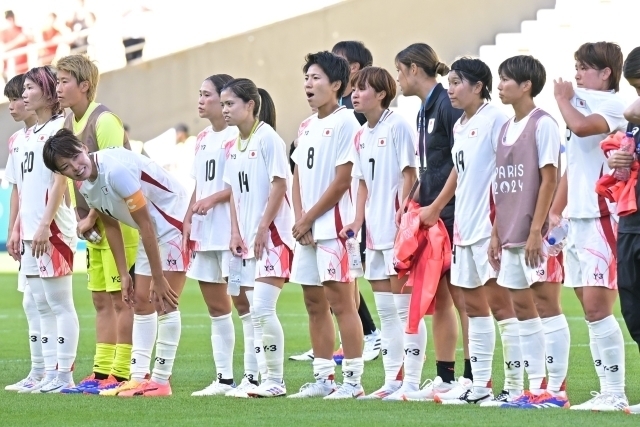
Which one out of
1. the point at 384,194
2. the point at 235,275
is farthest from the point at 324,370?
the point at 384,194

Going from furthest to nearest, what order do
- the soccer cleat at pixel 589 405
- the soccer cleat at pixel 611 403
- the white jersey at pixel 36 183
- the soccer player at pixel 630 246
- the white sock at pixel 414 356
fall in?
1. the white jersey at pixel 36 183
2. the white sock at pixel 414 356
3. the soccer cleat at pixel 589 405
4. the soccer cleat at pixel 611 403
5. the soccer player at pixel 630 246

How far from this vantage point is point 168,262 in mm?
8484

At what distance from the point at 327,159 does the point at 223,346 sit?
1.43 m

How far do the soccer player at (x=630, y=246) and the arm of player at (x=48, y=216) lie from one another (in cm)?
376

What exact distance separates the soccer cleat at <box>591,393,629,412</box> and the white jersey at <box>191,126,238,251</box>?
269cm

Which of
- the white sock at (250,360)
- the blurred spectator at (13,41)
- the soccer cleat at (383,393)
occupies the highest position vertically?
the blurred spectator at (13,41)

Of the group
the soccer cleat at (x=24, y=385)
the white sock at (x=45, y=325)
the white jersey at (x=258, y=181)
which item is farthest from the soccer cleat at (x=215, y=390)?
the soccer cleat at (x=24, y=385)

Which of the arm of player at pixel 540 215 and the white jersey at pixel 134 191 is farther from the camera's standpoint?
the white jersey at pixel 134 191

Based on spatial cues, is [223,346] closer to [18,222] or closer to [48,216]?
Result: [48,216]

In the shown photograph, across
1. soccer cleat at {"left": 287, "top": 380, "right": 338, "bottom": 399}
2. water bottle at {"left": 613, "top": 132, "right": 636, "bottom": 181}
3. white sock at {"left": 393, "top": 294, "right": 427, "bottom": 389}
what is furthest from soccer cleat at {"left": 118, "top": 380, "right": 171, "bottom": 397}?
water bottle at {"left": 613, "top": 132, "right": 636, "bottom": 181}

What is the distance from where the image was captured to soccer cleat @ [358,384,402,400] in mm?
7916

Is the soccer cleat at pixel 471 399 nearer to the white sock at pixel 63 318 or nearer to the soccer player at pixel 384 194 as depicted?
the soccer player at pixel 384 194

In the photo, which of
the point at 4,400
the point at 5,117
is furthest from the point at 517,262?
the point at 5,117

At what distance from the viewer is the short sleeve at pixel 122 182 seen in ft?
26.1
